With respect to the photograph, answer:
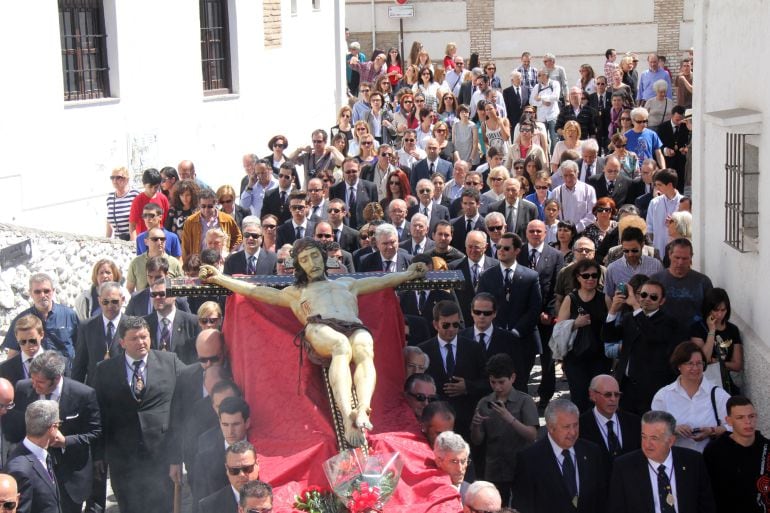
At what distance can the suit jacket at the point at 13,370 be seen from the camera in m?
10.1

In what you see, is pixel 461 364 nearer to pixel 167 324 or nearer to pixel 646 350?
pixel 646 350

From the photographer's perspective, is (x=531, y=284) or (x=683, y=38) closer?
(x=531, y=284)

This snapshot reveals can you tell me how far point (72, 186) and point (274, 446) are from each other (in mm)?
8584

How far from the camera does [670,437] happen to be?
329 inches

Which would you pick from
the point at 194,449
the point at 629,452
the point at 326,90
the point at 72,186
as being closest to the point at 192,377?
the point at 194,449

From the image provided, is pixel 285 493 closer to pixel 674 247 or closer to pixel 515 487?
pixel 515 487

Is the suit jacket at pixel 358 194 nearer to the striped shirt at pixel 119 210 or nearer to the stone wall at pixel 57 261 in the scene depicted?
the striped shirt at pixel 119 210

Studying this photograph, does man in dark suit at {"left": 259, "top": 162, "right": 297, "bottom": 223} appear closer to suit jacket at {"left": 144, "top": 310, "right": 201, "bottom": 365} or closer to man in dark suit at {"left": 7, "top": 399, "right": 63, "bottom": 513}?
suit jacket at {"left": 144, "top": 310, "right": 201, "bottom": 365}

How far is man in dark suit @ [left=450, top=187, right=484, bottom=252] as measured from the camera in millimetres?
13422

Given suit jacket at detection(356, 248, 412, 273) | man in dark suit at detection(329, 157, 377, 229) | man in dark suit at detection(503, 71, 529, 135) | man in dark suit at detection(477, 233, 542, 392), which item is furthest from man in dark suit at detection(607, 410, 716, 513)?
man in dark suit at detection(503, 71, 529, 135)

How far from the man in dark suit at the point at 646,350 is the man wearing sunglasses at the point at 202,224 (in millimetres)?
4967

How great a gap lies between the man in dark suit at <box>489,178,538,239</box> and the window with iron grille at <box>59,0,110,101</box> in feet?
20.1

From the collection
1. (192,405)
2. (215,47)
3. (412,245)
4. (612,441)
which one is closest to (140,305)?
(192,405)

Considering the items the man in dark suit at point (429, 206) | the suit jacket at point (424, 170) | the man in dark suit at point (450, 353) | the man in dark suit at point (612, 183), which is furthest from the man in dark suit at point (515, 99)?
the man in dark suit at point (450, 353)
